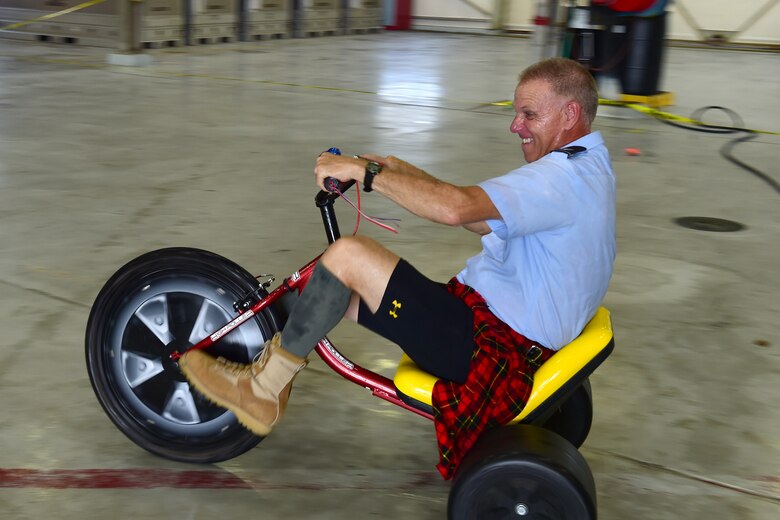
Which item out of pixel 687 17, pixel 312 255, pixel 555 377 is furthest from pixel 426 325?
pixel 687 17

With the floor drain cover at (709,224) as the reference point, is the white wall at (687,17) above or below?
above

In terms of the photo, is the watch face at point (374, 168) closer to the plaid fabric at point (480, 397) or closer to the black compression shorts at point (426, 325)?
the black compression shorts at point (426, 325)

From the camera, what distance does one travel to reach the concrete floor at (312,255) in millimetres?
2539

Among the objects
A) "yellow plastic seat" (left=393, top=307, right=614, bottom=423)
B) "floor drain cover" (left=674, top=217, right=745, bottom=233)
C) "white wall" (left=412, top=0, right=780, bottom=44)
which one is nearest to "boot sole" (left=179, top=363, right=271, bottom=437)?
"yellow plastic seat" (left=393, top=307, right=614, bottom=423)

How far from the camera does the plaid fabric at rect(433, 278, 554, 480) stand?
2248mm

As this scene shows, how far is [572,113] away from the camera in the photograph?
231 centimetres

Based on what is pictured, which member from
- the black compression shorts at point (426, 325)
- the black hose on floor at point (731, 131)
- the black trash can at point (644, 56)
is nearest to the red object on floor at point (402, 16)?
the black trash can at point (644, 56)

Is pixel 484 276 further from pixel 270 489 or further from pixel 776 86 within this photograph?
pixel 776 86

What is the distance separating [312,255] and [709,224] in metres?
2.52

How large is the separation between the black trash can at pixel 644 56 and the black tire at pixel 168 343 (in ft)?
24.0

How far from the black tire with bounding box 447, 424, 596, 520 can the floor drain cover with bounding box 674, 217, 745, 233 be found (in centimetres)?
351

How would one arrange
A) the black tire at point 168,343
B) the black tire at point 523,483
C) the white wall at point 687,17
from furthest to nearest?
the white wall at point 687,17, the black tire at point 168,343, the black tire at point 523,483

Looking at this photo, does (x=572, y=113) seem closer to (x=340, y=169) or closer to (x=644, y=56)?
(x=340, y=169)

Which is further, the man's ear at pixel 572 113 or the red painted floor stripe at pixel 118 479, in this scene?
the red painted floor stripe at pixel 118 479
